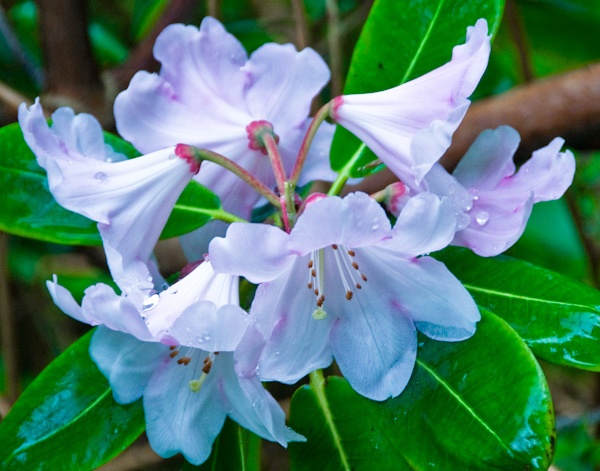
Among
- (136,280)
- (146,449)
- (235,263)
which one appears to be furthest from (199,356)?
(146,449)

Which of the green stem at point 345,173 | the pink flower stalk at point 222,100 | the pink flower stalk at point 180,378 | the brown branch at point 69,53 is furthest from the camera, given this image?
the brown branch at point 69,53

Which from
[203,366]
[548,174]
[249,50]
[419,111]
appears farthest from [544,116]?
[249,50]

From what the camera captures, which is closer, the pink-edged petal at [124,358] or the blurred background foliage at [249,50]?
the pink-edged petal at [124,358]

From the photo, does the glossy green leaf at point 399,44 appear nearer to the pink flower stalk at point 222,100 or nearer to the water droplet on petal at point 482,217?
the pink flower stalk at point 222,100

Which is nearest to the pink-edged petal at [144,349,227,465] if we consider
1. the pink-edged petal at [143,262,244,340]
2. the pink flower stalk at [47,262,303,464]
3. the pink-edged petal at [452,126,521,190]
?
the pink flower stalk at [47,262,303,464]

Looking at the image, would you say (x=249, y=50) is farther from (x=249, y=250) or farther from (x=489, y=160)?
(x=249, y=250)

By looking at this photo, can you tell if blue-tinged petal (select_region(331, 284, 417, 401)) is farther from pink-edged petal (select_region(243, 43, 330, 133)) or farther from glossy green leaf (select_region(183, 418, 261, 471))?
pink-edged petal (select_region(243, 43, 330, 133))

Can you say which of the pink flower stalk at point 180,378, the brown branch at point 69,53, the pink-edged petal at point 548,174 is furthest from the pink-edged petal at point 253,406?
the brown branch at point 69,53

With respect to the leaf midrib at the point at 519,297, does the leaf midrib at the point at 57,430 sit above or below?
below
